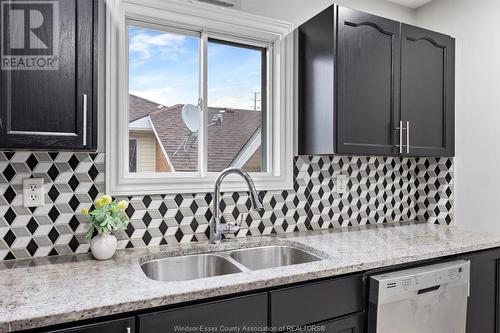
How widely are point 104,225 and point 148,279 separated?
1.31 feet

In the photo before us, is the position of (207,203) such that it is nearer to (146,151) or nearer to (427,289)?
(146,151)

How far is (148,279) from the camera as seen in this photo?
1.27m

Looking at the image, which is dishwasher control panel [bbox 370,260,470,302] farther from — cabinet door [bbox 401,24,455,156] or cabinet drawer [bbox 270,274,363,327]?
cabinet door [bbox 401,24,455,156]

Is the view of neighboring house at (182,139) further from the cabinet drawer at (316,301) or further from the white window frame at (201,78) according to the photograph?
the cabinet drawer at (316,301)

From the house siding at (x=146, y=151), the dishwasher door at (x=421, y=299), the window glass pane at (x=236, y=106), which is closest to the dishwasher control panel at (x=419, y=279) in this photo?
the dishwasher door at (x=421, y=299)

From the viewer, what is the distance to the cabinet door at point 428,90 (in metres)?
2.14

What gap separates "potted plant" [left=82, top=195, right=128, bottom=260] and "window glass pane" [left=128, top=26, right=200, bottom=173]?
36 centimetres

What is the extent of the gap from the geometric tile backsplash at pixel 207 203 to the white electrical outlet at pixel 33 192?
0.02 meters

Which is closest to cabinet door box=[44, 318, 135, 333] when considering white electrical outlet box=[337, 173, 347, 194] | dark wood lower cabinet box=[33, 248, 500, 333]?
dark wood lower cabinet box=[33, 248, 500, 333]

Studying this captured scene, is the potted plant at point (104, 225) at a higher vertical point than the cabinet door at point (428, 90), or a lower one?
lower

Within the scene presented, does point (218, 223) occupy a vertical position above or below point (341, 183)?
below

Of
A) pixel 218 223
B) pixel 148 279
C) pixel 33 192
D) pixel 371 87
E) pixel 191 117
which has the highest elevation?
pixel 371 87

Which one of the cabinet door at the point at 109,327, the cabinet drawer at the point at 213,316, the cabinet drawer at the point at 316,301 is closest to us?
the cabinet door at the point at 109,327

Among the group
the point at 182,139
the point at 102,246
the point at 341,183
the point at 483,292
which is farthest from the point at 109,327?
the point at 483,292
